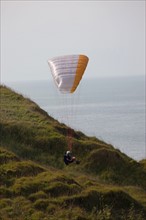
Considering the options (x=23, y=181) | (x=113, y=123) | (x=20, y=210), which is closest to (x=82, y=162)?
(x=23, y=181)

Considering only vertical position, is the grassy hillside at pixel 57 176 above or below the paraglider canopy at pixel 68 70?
below

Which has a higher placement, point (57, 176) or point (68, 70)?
point (68, 70)

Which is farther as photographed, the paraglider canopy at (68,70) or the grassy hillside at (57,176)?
the paraglider canopy at (68,70)

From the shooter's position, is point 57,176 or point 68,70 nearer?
point 57,176
